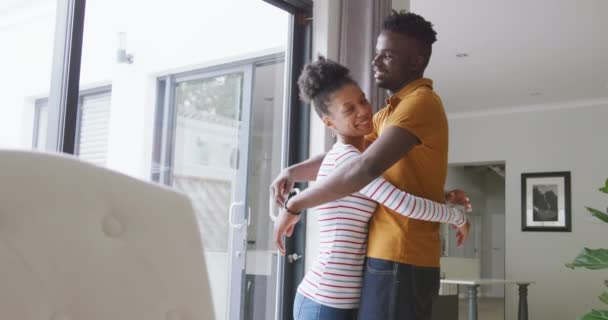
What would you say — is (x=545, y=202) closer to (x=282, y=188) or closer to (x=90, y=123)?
(x=90, y=123)

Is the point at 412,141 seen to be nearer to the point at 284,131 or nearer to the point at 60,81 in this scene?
the point at 60,81

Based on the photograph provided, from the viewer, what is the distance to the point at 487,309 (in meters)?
10.0

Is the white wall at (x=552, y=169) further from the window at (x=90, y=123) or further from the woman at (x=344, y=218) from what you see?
the woman at (x=344, y=218)

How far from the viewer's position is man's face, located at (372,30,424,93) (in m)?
1.55

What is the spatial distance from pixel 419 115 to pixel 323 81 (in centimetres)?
25

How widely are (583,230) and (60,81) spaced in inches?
253

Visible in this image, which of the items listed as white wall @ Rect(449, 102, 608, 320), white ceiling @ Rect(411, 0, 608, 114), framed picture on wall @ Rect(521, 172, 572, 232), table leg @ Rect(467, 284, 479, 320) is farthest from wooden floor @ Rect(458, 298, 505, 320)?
white ceiling @ Rect(411, 0, 608, 114)

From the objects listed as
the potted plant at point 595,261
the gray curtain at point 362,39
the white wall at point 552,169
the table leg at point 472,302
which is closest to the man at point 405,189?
the gray curtain at point 362,39

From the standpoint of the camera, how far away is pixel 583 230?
7082mm

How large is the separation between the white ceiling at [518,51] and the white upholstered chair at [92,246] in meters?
4.07

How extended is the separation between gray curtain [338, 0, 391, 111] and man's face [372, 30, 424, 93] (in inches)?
52.1

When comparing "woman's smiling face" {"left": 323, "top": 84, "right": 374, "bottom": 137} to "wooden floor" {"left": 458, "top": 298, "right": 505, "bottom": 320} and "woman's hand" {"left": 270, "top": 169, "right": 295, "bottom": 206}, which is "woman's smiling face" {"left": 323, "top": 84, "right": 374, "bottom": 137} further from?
"wooden floor" {"left": 458, "top": 298, "right": 505, "bottom": 320}

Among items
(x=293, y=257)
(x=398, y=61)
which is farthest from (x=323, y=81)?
(x=293, y=257)

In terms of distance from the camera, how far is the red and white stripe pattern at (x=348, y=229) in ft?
4.30
